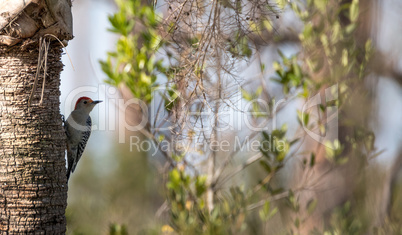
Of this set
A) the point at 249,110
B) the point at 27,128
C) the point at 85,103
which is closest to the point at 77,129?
the point at 85,103

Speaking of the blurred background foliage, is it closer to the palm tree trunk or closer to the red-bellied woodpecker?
the red-bellied woodpecker

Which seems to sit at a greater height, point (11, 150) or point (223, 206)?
point (11, 150)

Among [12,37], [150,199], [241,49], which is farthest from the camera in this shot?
[150,199]

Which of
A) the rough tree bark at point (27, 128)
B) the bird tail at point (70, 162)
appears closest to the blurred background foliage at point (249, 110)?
the bird tail at point (70, 162)

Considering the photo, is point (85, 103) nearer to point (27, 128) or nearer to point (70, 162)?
point (70, 162)

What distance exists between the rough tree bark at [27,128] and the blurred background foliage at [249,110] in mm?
1036

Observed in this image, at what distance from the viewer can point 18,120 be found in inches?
139

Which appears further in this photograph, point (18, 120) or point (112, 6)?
point (112, 6)

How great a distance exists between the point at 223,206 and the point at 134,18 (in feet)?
8.40

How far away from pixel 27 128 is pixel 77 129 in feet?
9.21

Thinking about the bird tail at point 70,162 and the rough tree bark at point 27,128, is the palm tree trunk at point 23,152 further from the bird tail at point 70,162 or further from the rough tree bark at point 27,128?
the bird tail at point 70,162

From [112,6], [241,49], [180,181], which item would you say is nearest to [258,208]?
[180,181]

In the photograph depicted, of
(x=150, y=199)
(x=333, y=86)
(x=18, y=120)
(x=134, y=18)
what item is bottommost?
(x=150, y=199)

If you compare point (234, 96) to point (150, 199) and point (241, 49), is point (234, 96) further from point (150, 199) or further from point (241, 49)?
point (150, 199)
